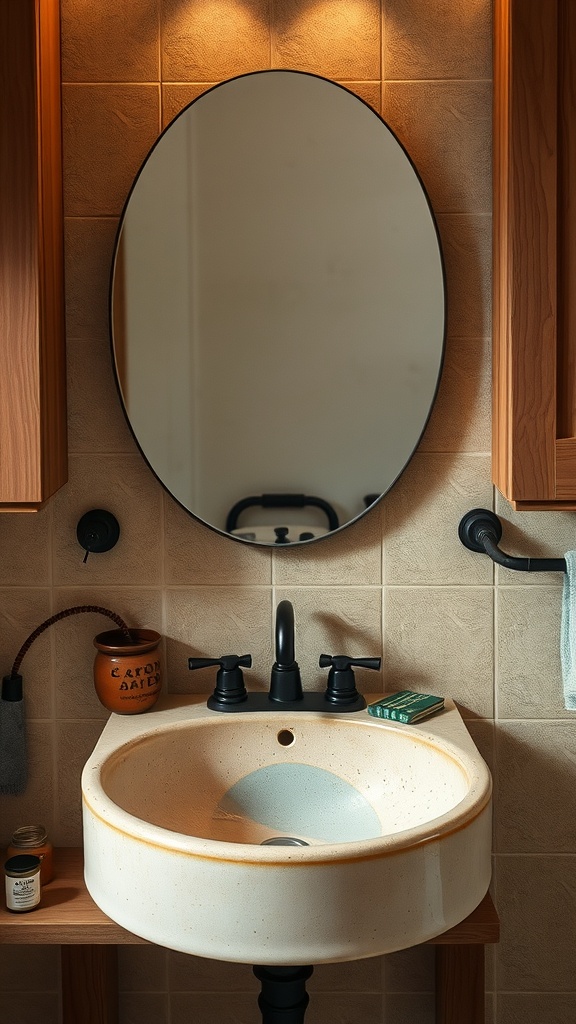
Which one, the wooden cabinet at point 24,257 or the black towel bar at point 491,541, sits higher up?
the wooden cabinet at point 24,257

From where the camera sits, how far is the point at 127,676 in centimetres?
149

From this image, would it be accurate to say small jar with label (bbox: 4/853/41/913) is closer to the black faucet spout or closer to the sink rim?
the sink rim

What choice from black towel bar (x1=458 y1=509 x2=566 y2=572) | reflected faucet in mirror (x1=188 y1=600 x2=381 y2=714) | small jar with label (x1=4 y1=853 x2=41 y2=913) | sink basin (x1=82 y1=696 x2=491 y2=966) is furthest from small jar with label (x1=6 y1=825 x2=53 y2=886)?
black towel bar (x1=458 y1=509 x2=566 y2=572)

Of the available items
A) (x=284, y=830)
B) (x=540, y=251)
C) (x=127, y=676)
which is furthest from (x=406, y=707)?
(x=540, y=251)

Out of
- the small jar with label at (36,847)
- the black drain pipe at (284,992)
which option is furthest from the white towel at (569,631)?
the small jar with label at (36,847)

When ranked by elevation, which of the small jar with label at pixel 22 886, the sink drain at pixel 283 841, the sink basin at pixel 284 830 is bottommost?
the small jar with label at pixel 22 886

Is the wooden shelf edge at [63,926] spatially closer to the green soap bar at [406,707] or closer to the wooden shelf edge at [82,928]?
the wooden shelf edge at [82,928]

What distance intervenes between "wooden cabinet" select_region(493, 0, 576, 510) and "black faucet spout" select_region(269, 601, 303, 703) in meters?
0.36

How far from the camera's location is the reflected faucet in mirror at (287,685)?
1.49m

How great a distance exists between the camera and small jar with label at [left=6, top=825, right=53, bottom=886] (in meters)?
1.45

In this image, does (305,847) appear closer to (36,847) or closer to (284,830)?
(284,830)

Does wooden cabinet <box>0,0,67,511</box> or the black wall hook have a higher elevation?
wooden cabinet <box>0,0,67,511</box>

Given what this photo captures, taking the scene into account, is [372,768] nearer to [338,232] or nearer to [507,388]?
[507,388]

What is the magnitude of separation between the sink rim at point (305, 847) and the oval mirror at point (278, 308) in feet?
1.13
